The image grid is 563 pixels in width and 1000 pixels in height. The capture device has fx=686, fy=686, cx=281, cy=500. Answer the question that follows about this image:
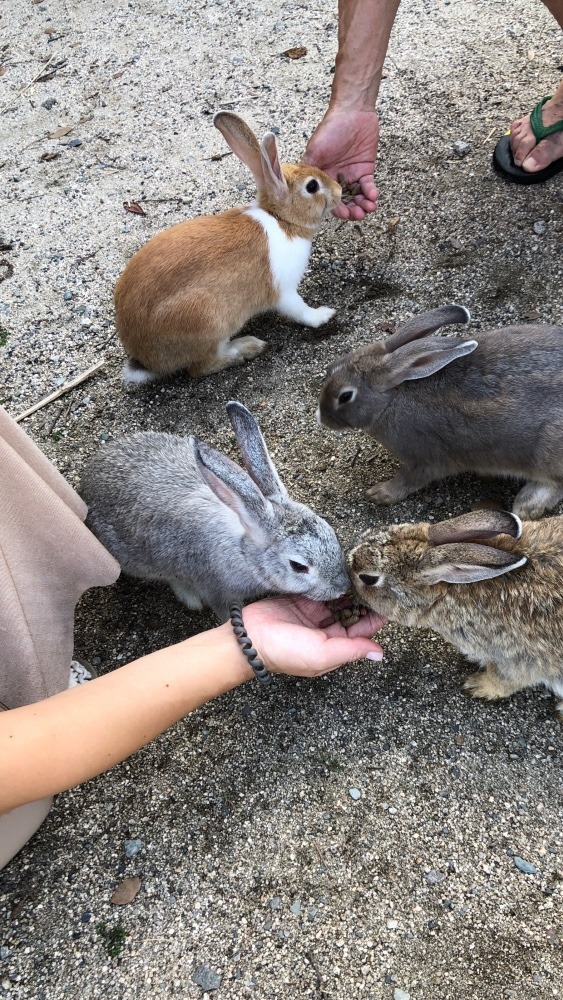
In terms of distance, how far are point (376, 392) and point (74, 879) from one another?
2489 millimetres

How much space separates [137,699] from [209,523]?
97 centimetres

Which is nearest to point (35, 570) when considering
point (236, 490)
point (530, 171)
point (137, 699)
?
point (137, 699)

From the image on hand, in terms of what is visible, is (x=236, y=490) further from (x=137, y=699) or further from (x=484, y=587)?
(x=484, y=587)

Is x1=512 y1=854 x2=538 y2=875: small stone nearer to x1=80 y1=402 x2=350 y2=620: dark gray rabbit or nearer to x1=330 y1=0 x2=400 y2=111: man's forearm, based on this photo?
x1=80 y1=402 x2=350 y2=620: dark gray rabbit

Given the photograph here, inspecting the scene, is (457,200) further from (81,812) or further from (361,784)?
(81,812)

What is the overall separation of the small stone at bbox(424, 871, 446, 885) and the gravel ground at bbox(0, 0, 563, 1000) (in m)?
0.02

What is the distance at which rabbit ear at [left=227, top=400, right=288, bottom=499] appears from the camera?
8.80 feet

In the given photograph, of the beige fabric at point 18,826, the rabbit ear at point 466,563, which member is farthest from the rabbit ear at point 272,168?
the beige fabric at point 18,826

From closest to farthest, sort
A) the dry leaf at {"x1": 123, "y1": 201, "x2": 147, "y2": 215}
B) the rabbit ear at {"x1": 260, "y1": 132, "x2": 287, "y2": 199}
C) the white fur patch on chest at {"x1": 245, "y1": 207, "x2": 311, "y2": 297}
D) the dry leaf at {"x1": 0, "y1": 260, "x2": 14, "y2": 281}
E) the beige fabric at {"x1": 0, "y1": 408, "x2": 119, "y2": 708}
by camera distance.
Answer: the beige fabric at {"x1": 0, "y1": 408, "x2": 119, "y2": 708} → the rabbit ear at {"x1": 260, "y1": 132, "x2": 287, "y2": 199} → the white fur patch on chest at {"x1": 245, "y1": 207, "x2": 311, "y2": 297} → the dry leaf at {"x1": 0, "y1": 260, "x2": 14, "y2": 281} → the dry leaf at {"x1": 123, "y1": 201, "x2": 147, "y2": 215}

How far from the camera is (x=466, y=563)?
2.46m

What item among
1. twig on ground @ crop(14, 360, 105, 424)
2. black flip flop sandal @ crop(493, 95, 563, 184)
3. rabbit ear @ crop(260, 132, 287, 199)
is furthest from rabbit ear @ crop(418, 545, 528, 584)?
black flip flop sandal @ crop(493, 95, 563, 184)

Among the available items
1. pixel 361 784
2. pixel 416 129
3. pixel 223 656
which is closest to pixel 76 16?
pixel 416 129

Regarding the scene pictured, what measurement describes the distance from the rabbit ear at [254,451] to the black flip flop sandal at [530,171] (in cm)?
286

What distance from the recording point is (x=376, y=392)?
3385mm
